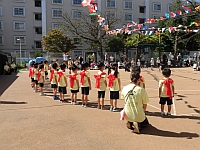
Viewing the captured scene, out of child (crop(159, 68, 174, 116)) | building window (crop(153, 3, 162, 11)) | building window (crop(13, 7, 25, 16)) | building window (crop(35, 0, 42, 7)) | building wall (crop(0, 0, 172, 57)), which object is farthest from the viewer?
building window (crop(153, 3, 162, 11))

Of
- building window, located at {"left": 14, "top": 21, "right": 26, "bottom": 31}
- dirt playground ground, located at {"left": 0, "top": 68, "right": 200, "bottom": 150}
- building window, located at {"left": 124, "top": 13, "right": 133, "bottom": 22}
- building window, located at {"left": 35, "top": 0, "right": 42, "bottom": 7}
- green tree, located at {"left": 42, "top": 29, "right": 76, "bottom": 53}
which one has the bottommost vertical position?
dirt playground ground, located at {"left": 0, "top": 68, "right": 200, "bottom": 150}

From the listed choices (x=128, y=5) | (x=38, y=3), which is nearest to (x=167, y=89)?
(x=38, y=3)

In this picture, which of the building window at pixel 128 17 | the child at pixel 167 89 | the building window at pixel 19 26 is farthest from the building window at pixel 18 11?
the child at pixel 167 89

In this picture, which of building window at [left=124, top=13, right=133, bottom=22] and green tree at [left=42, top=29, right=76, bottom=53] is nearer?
green tree at [left=42, top=29, right=76, bottom=53]

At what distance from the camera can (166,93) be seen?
22.6 feet

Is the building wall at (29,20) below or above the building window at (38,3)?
below

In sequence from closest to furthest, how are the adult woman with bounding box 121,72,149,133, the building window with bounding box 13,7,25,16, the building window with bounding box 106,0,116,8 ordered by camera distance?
the adult woman with bounding box 121,72,149,133
the building window with bounding box 13,7,25,16
the building window with bounding box 106,0,116,8

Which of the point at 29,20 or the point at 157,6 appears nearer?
the point at 29,20

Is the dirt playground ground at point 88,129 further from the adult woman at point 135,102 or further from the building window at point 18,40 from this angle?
the building window at point 18,40

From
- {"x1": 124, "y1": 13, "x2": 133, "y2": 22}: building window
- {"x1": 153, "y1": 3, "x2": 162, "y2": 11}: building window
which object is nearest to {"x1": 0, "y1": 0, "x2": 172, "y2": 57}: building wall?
{"x1": 124, "y1": 13, "x2": 133, "y2": 22}: building window

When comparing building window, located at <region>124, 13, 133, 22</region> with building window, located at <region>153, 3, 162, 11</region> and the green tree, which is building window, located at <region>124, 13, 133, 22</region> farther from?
the green tree

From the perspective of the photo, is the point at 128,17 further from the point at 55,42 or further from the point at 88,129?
the point at 88,129

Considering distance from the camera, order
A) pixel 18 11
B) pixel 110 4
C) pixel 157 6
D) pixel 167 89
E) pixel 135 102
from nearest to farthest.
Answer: pixel 135 102, pixel 167 89, pixel 18 11, pixel 110 4, pixel 157 6

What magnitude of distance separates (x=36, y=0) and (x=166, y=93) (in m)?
40.6
